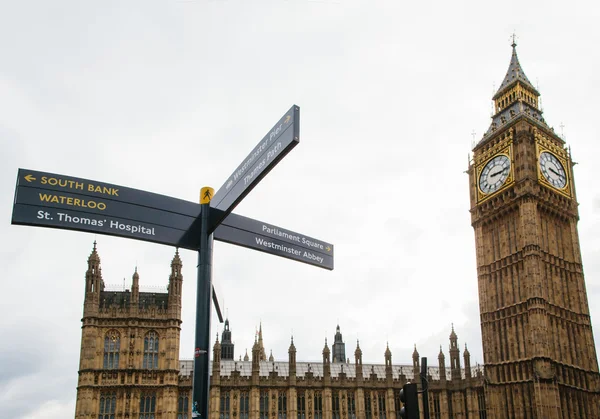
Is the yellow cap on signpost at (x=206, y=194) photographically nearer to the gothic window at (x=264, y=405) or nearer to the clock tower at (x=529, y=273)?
the gothic window at (x=264, y=405)

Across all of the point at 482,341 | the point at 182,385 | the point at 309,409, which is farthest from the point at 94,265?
the point at 482,341

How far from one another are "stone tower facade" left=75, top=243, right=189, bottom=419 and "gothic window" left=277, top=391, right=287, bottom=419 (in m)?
9.35

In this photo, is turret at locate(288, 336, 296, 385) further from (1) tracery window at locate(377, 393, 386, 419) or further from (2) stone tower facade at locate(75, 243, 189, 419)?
(2) stone tower facade at locate(75, 243, 189, 419)

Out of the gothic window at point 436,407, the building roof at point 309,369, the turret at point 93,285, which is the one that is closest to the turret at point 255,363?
the building roof at point 309,369

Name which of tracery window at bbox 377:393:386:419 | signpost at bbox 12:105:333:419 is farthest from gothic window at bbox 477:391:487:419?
signpost at bbox 12:105:333:419

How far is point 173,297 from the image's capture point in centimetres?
5694

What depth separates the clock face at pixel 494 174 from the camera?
2758 inches

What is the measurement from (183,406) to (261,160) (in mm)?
51006

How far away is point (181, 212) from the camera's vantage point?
1073 centimetres

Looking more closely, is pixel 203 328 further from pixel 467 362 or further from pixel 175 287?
pixel 467 362

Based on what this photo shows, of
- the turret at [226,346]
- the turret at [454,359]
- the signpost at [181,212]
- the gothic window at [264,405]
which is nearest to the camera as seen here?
the signpost at [181,212]

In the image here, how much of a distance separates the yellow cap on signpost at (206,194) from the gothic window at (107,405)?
47.9 metres

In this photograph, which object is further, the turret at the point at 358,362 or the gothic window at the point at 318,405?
the turret at the point at 358,362

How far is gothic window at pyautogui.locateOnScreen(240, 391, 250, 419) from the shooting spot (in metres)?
58.6
